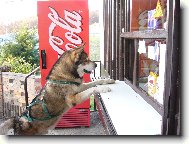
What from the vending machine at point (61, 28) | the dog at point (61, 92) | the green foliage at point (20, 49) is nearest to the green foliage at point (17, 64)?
the green foliage at point (20, 49)

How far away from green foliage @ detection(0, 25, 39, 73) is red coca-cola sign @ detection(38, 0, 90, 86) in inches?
28.7

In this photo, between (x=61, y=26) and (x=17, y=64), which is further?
(x=61, y=26)

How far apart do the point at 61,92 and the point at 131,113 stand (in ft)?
2.95

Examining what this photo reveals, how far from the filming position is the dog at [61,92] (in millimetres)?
1901

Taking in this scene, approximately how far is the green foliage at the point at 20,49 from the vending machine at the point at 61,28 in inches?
28.5

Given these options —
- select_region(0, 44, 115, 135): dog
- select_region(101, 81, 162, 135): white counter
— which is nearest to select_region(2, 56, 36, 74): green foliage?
select_region(0, 44, 115, 135): dog

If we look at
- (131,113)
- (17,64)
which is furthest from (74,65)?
(131,113)

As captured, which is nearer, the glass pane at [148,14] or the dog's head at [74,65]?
the glass pane at [148,14]

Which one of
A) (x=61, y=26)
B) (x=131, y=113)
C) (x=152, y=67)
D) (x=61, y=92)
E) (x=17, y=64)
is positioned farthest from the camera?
(x=61, y=26)

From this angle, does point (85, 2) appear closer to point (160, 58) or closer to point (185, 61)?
point (160, 58)

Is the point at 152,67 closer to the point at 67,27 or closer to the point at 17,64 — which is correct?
the point at 17,64

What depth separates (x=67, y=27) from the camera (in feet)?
7.85

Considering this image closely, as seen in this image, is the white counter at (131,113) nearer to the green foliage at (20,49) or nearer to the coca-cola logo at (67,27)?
the green foliage at (20,49)

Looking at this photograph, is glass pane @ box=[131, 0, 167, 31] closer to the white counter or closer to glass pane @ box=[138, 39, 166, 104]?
glass pane @ box=[138, 39, 166, 104]
